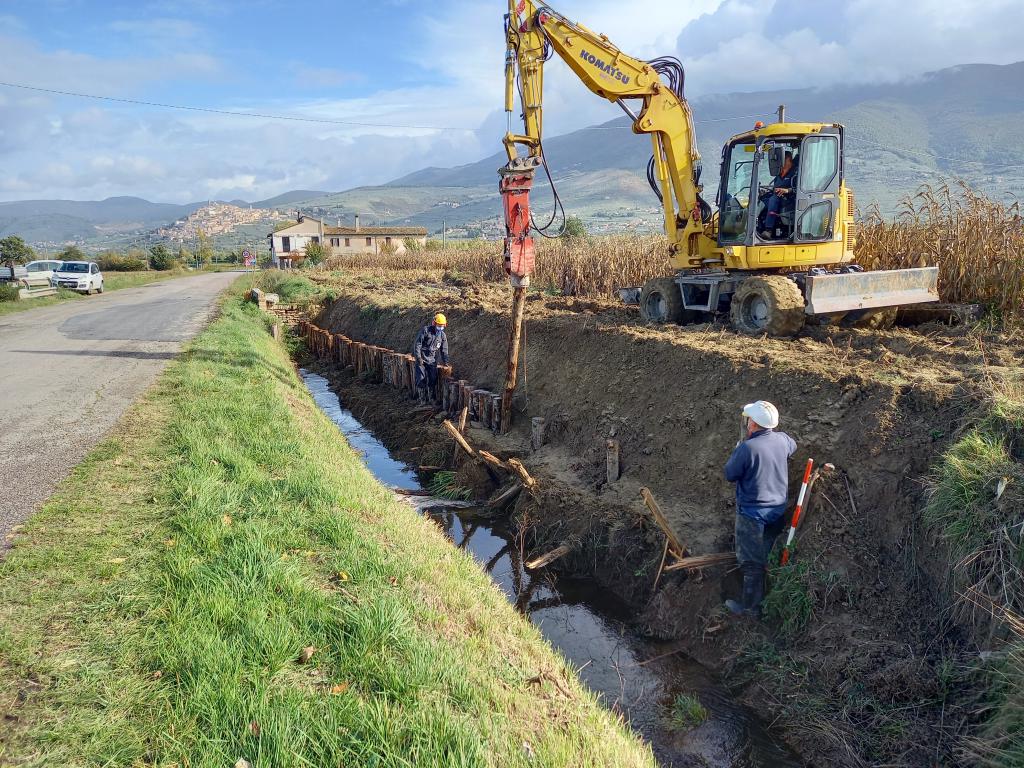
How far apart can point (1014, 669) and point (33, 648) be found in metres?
5.70

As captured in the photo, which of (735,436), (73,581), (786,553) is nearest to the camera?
(73,581)

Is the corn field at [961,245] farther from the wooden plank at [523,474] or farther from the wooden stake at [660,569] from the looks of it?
the wooden plank at [523,474]

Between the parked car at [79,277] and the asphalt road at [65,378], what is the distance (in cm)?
820

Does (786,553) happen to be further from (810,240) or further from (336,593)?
(810,240)

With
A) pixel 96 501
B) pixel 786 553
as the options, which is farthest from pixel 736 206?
pixel 96 501

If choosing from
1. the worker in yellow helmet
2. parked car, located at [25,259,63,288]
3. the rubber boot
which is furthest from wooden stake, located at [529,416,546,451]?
parked car, located at [25,259,63,288]

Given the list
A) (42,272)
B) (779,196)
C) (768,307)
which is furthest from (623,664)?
(42,272)

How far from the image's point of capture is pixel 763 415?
5.48 meters

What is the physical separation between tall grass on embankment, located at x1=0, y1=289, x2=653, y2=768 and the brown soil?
1.82 metres

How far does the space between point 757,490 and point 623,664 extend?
196 cm

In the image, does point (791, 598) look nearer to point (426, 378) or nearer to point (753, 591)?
point (753, 591)

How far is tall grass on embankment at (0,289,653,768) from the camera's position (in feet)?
10.3

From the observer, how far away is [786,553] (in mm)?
5598

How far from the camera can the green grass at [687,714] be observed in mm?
4961
